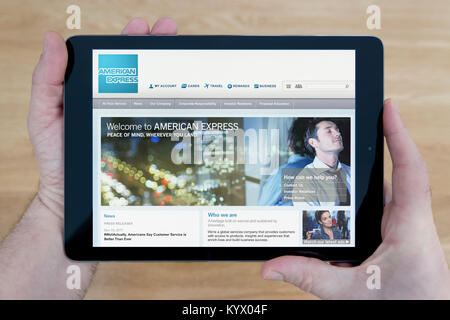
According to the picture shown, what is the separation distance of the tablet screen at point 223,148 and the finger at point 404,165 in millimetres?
44

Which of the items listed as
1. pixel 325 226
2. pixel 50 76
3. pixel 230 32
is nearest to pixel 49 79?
pixel 50 76

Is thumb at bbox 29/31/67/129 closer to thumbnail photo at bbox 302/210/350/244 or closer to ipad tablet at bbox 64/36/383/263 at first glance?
ipad tablet at bbox 64/36/383/263

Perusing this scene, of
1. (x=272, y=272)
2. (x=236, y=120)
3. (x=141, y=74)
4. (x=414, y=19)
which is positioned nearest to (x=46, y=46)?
(x=141, y=74)

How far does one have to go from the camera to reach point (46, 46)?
432 mm

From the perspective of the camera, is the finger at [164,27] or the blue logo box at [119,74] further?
the finger at [164,27]

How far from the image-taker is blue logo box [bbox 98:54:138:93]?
1.35 feet

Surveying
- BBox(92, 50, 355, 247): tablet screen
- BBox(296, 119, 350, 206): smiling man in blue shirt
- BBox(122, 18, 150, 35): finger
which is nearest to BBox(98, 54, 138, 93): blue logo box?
BBox(92, 50, 355, 247): tablet screen

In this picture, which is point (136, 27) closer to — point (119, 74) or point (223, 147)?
point (119, 74)

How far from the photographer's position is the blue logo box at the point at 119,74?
41 cm

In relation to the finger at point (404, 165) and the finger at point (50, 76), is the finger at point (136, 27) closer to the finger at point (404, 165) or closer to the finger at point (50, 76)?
the finger at point (50, 76)

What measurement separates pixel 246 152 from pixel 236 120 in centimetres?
4

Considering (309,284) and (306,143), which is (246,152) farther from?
(309,284)

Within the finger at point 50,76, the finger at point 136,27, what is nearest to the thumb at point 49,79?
the finger at point 50,76

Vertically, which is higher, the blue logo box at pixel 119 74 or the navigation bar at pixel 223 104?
the blue logo box at pixel 119 74
